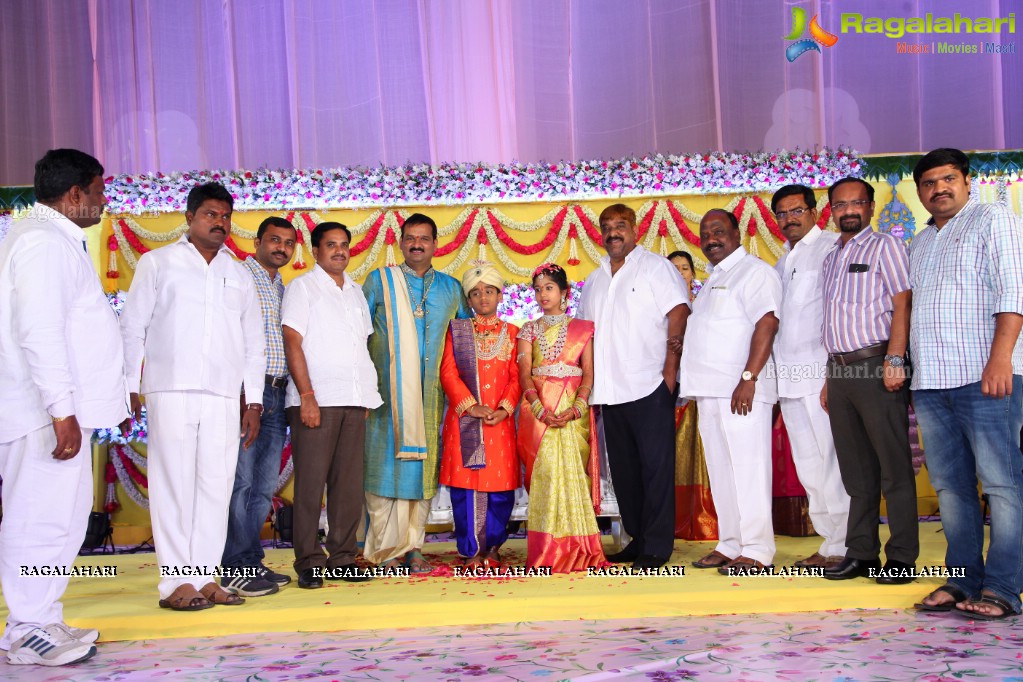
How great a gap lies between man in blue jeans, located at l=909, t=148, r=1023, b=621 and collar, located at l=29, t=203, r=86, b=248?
125 inches

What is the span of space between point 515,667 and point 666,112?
21.9 ft

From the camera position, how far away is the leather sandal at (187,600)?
3496mm

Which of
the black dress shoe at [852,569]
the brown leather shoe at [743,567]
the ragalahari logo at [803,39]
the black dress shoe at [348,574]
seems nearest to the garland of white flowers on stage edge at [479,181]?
the ragalahari logo at [803,39]

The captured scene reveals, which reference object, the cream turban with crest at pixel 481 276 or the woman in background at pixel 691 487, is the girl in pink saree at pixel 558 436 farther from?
the woman in background at pixel 691 487

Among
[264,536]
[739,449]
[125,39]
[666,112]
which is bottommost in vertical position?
[264,536]

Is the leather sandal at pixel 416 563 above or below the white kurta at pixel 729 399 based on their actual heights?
below

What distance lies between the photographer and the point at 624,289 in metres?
4.44

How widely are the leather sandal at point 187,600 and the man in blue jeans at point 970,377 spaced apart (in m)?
2.76

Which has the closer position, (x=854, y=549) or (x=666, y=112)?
(x=854, y=549)

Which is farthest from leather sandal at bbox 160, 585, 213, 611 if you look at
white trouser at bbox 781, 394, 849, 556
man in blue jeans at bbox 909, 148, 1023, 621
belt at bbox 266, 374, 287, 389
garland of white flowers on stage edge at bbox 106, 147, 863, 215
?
garland of white flowers on stage edge at bbox 106, 147, 863, 215

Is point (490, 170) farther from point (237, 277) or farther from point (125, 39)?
point (125, 39)

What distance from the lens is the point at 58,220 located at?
3.23m

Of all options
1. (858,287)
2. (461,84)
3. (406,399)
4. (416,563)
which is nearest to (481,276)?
(406,399)

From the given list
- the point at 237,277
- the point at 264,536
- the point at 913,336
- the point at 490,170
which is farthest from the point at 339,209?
the point at 913,336
